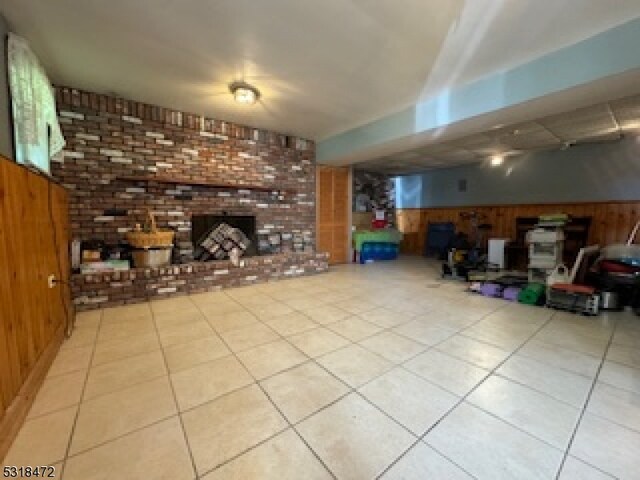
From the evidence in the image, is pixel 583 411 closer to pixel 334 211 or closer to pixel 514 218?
pixel 334 211

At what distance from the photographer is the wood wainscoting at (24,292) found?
4.44 feet

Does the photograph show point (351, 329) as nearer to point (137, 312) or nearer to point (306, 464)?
point (306, 464)

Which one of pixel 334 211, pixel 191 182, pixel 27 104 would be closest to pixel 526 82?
pixel 334 211

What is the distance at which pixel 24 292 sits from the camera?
162cm

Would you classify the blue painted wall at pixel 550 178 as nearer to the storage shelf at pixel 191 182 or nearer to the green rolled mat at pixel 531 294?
the green rolled mat at pixel 531 294

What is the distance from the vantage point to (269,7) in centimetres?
193

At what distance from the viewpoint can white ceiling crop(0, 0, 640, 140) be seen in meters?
1.93

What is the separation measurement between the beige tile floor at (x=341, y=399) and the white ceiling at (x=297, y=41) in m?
2.49

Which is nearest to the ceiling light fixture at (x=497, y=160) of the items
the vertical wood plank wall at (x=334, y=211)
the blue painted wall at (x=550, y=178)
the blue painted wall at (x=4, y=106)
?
the blue painted wall at (x=550, y=178)

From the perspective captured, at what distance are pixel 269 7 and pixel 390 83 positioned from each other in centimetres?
153

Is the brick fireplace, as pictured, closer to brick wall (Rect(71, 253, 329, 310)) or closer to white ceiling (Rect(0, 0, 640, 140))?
brick wall (Rect(71, 253, 329, 310))

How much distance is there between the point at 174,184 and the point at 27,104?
1908 millimetres

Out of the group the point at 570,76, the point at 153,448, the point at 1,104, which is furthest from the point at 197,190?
the point at 570,76

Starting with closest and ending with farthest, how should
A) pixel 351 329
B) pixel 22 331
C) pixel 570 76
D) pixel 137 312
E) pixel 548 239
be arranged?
pixel 22 331 < pixel 570 76 < pixel 351 329 < pixel 137 312 < pixel 548 239
